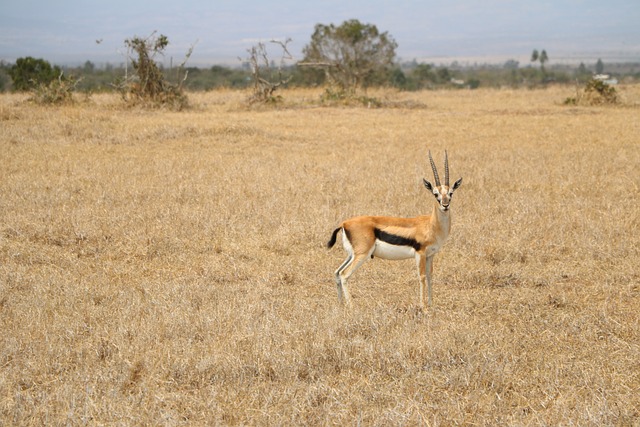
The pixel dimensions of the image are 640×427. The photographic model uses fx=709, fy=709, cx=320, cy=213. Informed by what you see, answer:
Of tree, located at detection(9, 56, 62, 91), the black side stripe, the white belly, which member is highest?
tree, located at detection(9, 56, 62, 91)

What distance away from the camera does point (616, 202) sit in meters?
9.07

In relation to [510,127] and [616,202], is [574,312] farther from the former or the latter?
[510,127]

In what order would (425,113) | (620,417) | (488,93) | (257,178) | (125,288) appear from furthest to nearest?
1. (488,93)
2. (425,113)
3. (257,178)
4. (125,288)
5. (620,417)

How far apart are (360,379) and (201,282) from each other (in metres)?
2.38

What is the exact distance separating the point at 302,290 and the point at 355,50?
2568 cm

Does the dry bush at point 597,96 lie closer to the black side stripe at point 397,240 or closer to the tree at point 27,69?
the black side stripe at point 397,240

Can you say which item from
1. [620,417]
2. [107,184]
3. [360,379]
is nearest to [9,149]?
[107,184]

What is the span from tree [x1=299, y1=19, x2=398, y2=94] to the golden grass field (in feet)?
57.2

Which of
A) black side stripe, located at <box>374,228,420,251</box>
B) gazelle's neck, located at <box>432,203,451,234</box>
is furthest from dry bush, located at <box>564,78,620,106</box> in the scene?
black side stripe, located at <box>374,228,420,251</box>

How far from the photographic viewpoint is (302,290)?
6191mm

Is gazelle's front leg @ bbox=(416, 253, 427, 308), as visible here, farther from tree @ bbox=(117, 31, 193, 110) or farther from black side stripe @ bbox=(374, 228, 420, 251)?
tree @ bbox=(117, 31, 193, 110)

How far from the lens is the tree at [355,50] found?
30.4 meters

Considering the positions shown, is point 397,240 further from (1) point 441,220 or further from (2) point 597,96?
(2) point 597,96

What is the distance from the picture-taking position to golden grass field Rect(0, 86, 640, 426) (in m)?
4.02
